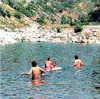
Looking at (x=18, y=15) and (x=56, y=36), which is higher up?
(x=18, y=15)

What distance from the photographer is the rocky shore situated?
140 m

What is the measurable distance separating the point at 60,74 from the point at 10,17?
147242 mm

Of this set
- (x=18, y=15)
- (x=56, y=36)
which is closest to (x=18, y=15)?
(x=18, y=15)

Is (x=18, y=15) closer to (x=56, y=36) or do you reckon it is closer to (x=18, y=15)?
(x=18, y=15)

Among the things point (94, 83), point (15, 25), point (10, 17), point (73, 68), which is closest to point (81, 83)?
point (94, 83)

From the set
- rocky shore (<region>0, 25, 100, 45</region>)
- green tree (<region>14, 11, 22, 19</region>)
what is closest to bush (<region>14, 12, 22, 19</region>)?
green tree (<region>14, 11, 22, 19</region>)

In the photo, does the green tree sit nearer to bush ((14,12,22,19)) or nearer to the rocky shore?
bush ((14,12,22,19))

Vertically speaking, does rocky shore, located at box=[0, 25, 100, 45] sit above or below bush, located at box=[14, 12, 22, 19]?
below

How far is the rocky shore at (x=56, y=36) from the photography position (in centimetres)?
13975

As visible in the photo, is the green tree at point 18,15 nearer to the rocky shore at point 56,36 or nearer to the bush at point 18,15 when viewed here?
the bush at point 18,15

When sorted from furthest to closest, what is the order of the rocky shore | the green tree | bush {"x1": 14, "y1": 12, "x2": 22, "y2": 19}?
bush {"x1": 14, "y1": 12, "x2": 22, "y2": 19}
the green tree
the rocky shore

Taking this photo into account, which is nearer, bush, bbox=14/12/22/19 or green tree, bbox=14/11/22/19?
green tree, bbox=14/11/22/19

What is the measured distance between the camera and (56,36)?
147250 millimetres

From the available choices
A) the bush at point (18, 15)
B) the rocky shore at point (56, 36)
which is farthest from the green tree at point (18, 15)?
the rocky shore at point (56, 36)
